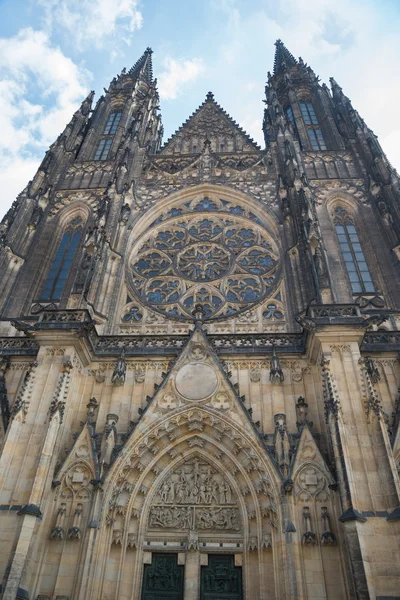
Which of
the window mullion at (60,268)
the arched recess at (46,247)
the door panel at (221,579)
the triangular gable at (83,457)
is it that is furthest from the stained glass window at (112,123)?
the door panel at (221,579)

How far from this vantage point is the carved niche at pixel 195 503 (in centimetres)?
999

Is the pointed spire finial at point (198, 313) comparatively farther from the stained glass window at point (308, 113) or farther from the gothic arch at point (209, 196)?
the stained glass window at point (308, 113)

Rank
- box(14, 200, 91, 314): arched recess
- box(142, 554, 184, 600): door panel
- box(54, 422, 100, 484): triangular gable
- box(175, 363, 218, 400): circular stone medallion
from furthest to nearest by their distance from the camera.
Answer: box(14, 200, 91, 314): arched recess < box(175, 363, 218, 400): circular stone medallion < box(54, 422, 100, 484): triangular gable < box(142, 554, 184, 600): door panel

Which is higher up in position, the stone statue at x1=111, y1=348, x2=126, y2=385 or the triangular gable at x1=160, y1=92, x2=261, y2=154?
the triangular gable at x1=160, y1=92, x2=261, y2=154

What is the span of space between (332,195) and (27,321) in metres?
11.4

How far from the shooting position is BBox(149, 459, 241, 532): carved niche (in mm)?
9992

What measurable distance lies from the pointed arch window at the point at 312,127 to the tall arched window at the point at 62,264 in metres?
10.7

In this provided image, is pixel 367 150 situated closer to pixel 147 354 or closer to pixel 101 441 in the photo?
pixel 147 354

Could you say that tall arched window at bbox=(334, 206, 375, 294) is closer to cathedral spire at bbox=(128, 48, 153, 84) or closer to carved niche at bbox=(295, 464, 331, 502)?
carved niche at bbox=(295, 464, 331, 502)

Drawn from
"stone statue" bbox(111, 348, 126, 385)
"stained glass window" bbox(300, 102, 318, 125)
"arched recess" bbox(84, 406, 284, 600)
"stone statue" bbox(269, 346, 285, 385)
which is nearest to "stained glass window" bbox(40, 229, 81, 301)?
"stone statue" bbox(111, 348, 126, 385)

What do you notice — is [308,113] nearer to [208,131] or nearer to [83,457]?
[208,131]

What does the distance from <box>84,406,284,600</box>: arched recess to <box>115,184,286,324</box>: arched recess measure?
3689mm

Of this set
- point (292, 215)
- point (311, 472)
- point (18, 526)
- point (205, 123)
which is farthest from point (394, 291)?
point (205, 123)

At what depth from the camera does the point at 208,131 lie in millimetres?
21625
